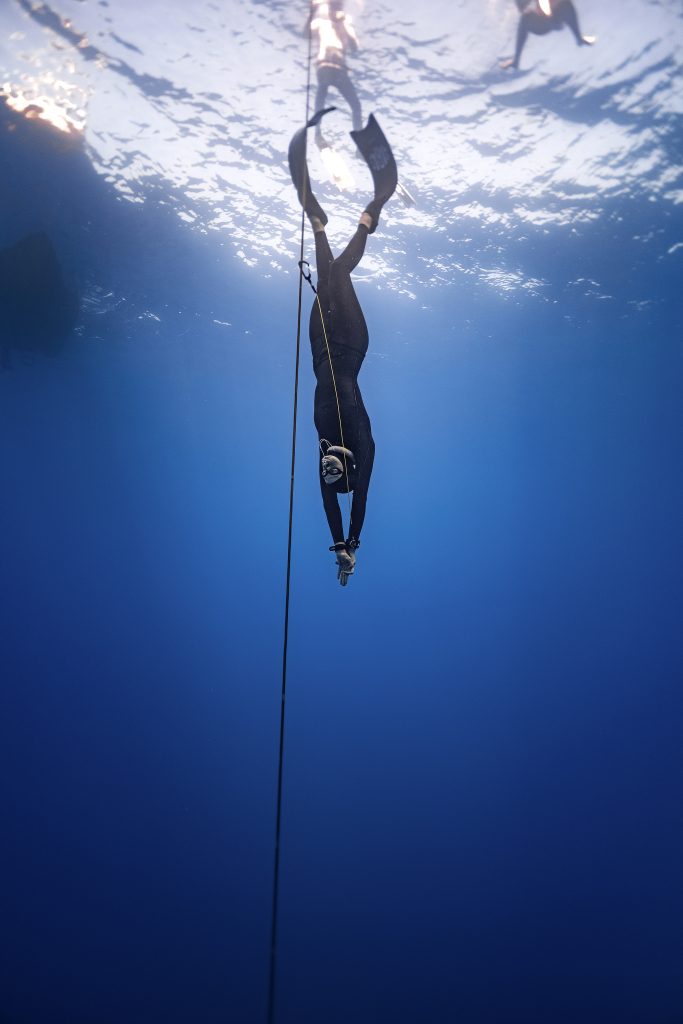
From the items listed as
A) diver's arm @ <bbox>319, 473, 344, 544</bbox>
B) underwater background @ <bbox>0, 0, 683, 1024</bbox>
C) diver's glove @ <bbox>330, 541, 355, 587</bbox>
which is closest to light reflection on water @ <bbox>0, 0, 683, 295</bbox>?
underwater background @ <bbox>0, 0, 683, 1024</bbox>

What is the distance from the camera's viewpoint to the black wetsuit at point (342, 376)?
3713 millimetres

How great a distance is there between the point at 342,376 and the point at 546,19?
7.57m

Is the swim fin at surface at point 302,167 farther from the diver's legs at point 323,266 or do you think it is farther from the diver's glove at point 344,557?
the diver's glove at point 344,557

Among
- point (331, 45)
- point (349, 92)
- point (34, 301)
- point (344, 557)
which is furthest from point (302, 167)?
point (34, 301)

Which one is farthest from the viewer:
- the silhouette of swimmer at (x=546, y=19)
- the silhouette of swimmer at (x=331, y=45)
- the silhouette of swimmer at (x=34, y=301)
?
the silhouette of swimmer at (x=34, y=301)

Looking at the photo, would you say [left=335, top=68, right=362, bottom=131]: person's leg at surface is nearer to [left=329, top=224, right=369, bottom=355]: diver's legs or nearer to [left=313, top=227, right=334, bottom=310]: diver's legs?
[left=313, top=227, right=334, bottom=310]: diver's legs

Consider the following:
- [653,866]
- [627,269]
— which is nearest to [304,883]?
[653,866]

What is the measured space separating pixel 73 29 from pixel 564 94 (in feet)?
25.4

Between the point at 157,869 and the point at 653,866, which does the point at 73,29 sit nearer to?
the point at 157,869

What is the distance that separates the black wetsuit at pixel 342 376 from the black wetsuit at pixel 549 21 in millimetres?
6108

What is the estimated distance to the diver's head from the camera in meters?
3.45

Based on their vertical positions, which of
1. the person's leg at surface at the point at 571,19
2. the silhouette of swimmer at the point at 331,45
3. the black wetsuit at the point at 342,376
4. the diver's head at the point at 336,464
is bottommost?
the diver's head at the point at 336,464

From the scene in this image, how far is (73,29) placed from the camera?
283 inches

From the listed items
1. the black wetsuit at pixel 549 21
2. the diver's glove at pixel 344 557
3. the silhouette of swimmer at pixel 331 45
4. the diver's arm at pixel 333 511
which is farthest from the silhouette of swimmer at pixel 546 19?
the diver's glove at pixel 344 557
